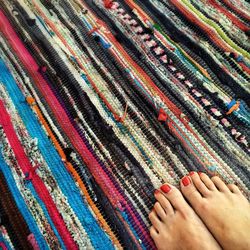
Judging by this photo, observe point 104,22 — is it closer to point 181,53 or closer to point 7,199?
point 181,53

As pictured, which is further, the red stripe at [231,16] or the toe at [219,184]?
the red stripe at [231,16]

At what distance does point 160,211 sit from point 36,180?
0.38m

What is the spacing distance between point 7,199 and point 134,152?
15.8 inches

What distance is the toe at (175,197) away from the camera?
108 cm

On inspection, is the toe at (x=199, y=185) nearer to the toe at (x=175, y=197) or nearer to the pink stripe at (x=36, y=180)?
the toe at (x=175, y=197)

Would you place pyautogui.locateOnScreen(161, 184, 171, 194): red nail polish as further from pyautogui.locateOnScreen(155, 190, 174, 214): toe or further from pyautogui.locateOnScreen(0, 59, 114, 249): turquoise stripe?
pyautogui.locateOnScreen(0, 59, 114, 249): turquoise stripe

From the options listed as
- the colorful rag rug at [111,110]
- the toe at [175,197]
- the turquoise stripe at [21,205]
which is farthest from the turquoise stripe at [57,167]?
the toe at [175,197]

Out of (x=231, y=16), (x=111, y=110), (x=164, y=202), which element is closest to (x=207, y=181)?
(x=164, y=202)

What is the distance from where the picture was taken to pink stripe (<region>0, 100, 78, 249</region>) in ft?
3.41

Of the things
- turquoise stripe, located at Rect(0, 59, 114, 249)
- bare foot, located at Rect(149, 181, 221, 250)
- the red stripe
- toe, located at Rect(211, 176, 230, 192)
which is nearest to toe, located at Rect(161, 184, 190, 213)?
bare foot, located at Rect(149, 181, 221, 250)

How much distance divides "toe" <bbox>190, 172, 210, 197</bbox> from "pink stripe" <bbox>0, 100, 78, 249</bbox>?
391 mm

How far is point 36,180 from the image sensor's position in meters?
1.10

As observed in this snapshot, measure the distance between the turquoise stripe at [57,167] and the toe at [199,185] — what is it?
0.99 ft

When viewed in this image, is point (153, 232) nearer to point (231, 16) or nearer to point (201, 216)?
point (201, 216)
